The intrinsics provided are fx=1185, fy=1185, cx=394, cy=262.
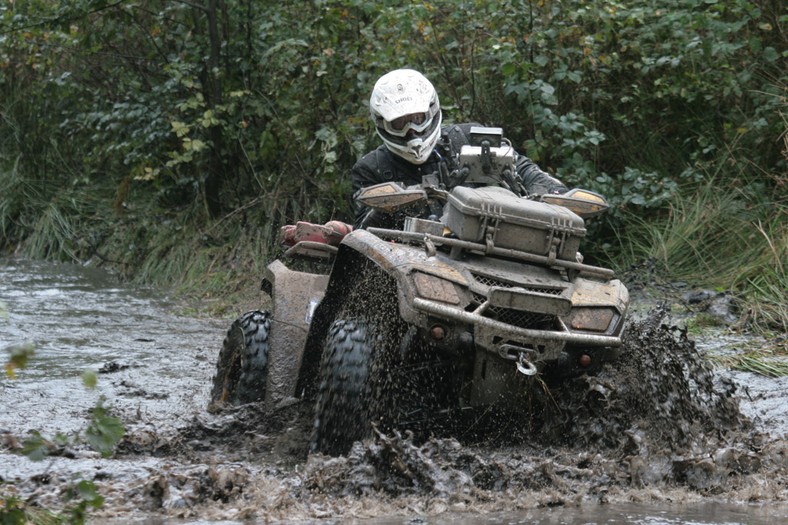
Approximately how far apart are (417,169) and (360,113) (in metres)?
4.85

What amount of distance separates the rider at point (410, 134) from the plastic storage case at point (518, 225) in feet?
2.92

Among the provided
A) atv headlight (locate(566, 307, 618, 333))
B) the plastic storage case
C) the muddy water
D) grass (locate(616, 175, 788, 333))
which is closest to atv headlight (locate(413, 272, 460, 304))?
the plastic storage case

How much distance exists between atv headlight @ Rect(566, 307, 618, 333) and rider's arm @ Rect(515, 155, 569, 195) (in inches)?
43.6

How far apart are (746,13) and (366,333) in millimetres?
6234

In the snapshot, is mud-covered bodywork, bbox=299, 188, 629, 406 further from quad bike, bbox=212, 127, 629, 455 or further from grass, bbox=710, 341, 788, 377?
grass, bbox=710, 341, 788, 377

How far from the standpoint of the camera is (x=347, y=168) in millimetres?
11008

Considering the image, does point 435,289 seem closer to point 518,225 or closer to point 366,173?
point 518,225

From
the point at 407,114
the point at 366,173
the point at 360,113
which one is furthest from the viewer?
the point at 360,113

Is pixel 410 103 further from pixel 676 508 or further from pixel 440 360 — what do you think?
pixel 676 508

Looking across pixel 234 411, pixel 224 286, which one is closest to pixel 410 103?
pixel 234 411

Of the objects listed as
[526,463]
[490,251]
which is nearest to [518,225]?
[490,251]

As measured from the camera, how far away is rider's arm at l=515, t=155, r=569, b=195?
5680 mm

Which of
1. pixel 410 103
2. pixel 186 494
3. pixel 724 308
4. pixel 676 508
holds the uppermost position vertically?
pixel 410 103

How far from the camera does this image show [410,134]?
18.5 feet
